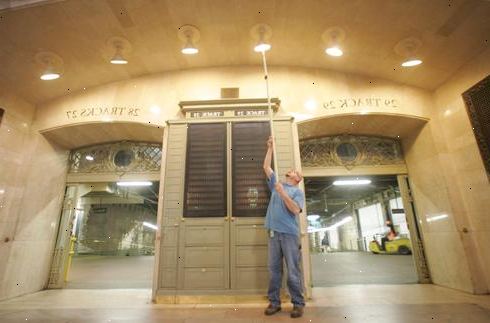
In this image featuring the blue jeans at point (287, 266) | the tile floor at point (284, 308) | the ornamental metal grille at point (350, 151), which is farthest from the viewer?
the ornamental metal grille at point (350, 151)

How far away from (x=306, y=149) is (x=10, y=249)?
16.6 feet

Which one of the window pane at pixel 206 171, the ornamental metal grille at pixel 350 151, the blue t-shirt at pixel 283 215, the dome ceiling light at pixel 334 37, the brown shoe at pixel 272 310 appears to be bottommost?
the brown shoe at pixel 272 310

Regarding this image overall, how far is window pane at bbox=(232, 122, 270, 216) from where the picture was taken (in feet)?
11.5

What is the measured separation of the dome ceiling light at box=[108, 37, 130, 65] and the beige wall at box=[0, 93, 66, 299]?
199 cm

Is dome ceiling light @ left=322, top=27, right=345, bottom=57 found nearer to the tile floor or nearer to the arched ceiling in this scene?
the arched ceiling

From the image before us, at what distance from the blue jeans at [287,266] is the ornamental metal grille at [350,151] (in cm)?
239

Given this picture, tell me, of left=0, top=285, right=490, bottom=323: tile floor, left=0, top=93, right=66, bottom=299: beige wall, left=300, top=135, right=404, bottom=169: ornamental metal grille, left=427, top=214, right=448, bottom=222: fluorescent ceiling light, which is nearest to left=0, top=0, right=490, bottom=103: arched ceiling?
left=0, top=93, right=66, bottom=299: beige wall

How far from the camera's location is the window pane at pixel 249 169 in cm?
350

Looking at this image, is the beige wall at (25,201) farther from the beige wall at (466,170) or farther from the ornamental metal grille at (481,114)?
the ornamental metal grille at (481,114)

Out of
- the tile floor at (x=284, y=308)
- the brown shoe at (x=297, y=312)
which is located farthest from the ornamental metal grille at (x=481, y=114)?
Answer: the brown shoe at (x=297, y=312)

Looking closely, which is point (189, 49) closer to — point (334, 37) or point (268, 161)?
point (268, 161)

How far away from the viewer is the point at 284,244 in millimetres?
2746

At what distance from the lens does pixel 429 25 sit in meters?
3.35

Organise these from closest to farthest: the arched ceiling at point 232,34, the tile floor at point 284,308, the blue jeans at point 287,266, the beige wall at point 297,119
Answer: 1. the tile floor at point 284,308
2. the blue jeans at point 287,266
3. the arched ceiling at point 232,34
4. the beige wall at point 297,119
